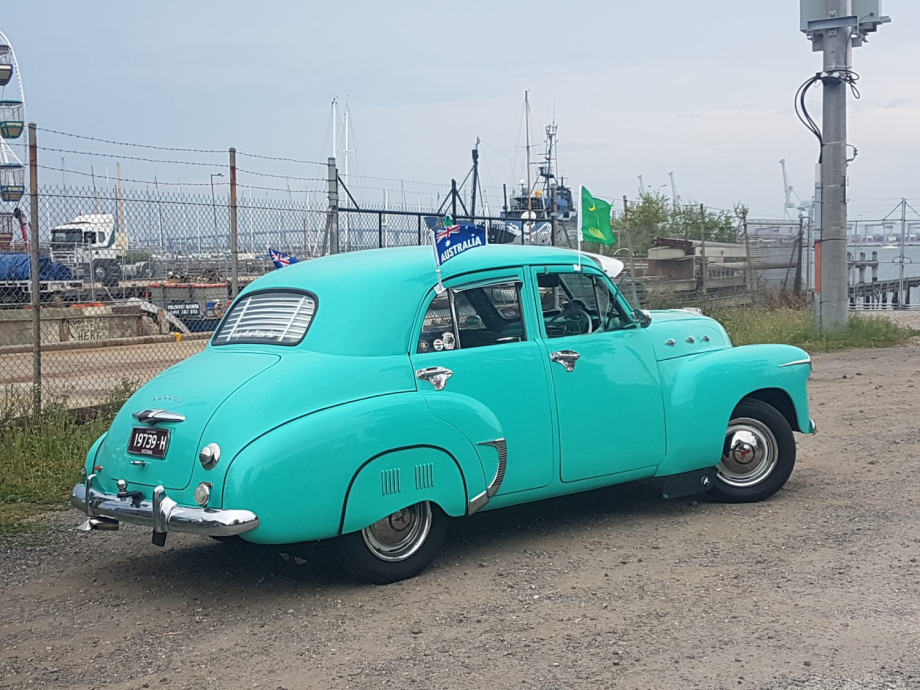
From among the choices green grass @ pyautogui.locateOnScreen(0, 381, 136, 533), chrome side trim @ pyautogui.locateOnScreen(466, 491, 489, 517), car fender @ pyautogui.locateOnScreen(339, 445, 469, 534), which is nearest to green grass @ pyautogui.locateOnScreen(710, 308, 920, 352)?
green grass @ pyautogui.locateOnScreen(0, 381, 136, 533)

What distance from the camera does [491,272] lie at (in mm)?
6250

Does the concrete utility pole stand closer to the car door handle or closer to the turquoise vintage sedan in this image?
the turquoise vintage sedan

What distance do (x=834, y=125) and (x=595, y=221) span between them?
967 cm

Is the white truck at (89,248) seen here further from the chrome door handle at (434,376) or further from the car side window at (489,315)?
the chrome door handle at (434,376)

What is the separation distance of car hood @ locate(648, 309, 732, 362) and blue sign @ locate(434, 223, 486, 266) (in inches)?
54.3

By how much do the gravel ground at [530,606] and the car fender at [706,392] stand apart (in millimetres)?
435

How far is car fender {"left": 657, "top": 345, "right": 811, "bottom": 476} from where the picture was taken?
6730 millimetres

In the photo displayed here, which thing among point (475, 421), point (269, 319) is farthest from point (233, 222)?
point (475, 421)

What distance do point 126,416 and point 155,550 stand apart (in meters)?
1.14

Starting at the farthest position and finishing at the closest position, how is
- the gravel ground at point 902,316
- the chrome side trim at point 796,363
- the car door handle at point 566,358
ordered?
1. the gravel ground at point 902,316
2. the chrome side trim at point 796,363
3. the car door handle at point 566,358

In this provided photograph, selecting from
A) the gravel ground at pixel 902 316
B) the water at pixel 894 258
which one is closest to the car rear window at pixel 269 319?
the gravel ground at pixel 902 316

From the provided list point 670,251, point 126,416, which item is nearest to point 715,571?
point 126,416

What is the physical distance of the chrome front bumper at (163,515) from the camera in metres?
4.97

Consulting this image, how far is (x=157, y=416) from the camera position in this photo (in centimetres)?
539
